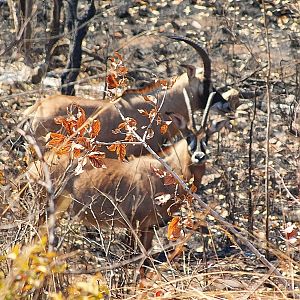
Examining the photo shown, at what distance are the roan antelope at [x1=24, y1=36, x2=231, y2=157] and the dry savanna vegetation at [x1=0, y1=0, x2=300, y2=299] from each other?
15 mm

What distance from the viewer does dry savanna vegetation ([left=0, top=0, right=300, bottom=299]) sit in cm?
430

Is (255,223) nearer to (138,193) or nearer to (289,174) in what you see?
(289,174)

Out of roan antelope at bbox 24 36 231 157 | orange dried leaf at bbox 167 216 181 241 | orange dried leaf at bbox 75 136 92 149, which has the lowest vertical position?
roan antelope at bbox 24 36 231 157

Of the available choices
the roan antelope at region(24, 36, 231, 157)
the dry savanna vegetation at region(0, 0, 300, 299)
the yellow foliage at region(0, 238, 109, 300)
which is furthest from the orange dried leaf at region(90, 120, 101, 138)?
the roan antelope at region(24, 36, 231, 157)

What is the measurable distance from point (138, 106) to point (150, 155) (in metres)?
1.84

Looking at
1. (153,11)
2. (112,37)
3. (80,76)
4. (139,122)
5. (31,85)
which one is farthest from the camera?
(153,11)

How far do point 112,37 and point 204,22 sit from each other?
1361 millimetres

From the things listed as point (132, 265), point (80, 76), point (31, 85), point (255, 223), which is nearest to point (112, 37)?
point (80, 76)

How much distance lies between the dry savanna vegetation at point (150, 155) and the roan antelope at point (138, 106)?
15 millimetres

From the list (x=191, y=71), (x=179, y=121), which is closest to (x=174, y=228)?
(x=179, y=121)

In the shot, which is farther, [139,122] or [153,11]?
[153,11]

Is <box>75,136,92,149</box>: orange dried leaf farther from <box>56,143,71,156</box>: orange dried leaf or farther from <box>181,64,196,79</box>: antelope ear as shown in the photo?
<box>181,64,196,79</box>: antelope ear

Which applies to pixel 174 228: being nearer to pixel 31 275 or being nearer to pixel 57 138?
pixel 57 138

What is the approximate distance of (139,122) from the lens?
9.06 m
